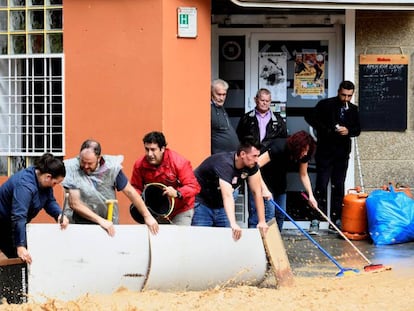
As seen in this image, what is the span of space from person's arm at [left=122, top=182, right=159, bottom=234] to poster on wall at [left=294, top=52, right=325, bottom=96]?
4408 millimetres

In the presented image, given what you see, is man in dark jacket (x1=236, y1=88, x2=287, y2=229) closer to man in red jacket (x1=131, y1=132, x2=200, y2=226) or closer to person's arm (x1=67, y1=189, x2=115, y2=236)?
man in red jacket (x1=131, y1=132, x2=200, y2=226)

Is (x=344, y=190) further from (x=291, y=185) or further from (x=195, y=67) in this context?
(x=195, y=67)

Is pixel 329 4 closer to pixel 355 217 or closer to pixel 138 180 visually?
pixel 355 217

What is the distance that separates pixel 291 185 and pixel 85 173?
4.44 meters

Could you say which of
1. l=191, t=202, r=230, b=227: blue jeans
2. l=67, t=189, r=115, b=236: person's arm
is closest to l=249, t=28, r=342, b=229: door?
l=191, t=202, r=230, b=227: blue jeans

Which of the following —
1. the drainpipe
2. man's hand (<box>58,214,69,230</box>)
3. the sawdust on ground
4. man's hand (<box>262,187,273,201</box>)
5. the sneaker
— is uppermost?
the drainpipe

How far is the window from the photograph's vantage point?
11.4 metres

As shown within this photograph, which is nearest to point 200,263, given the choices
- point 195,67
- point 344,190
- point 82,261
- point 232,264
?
point 232,264

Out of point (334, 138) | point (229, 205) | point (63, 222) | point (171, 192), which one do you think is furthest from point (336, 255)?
point (63, 222)

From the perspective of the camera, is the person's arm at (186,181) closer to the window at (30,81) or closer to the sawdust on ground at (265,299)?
the sawdust on ground at (265,299)

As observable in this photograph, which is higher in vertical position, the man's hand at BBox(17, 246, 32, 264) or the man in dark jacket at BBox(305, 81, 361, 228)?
the man in dark jacket at BBox(305, 81, 361, 228)

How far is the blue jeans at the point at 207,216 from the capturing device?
9.62 m

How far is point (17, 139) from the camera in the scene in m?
11.7

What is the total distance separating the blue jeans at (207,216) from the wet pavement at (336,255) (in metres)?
1.02
